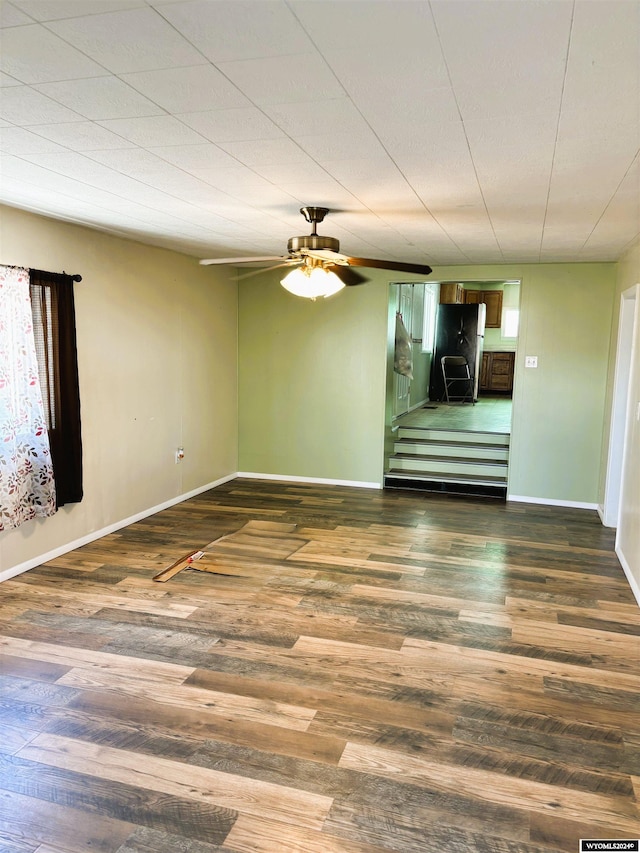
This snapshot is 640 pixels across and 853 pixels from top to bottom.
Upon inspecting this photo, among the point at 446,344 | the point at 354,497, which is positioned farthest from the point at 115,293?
the point at 446,344

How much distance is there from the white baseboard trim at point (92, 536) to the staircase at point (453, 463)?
83.8 inches

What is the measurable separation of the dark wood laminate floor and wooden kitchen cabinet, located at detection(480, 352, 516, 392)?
8.04m

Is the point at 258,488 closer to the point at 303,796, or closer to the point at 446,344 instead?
the point at 303,796

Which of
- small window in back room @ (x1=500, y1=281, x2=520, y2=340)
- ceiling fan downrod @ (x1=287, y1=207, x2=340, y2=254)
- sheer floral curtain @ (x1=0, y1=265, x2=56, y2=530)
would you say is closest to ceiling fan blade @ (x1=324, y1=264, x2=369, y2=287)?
ceiling fan downrod @ (x1=287, y1=207, x2=340, y2=254)

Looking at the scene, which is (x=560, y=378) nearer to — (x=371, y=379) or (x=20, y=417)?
(x=371, y=379)

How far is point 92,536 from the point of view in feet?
14.5

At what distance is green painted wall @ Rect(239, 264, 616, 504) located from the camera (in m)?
5.50

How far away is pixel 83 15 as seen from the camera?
4.74 ft

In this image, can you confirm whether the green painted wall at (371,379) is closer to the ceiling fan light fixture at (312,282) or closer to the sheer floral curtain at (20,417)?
the ceiling fan light fixture at (312,282)

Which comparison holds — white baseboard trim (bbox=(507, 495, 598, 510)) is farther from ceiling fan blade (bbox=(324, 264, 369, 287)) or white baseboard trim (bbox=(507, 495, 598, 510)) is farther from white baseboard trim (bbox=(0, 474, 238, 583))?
white baseboard trim (bbox=(0, 474, 238, 583))

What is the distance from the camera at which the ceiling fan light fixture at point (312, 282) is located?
3377 mm

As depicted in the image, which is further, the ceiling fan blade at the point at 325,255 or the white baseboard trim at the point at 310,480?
the white baseboard trim at the point at 310,480

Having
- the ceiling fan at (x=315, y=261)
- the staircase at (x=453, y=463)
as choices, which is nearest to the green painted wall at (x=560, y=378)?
the staircase at (x=453, y=463)

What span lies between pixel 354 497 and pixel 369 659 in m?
3.10
